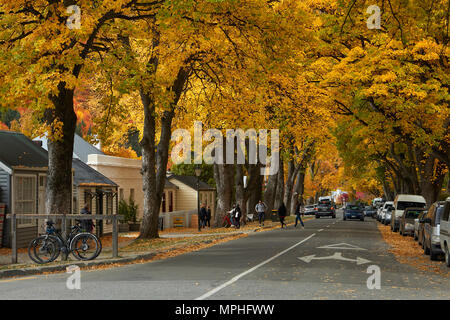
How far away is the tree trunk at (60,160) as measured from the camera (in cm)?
2173

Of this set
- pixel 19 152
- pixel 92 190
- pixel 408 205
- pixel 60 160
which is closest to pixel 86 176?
pixel 92 190

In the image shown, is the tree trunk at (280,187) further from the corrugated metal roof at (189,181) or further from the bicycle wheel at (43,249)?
the bicycle wheel at (43,249)

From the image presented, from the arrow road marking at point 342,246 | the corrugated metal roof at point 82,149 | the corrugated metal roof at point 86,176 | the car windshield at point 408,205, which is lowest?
the arrow road marking at point 342,246

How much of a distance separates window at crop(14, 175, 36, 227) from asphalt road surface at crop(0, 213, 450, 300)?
361 inches

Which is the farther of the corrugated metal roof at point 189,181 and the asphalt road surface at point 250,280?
the corrugated metal roof at point 189,181

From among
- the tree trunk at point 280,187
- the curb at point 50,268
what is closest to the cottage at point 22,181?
the curb at point 50,268

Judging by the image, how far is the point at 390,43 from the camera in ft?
94.5

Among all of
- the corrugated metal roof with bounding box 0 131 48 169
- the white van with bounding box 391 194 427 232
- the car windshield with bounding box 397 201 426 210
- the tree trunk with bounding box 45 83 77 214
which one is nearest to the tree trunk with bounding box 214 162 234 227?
the white van with bounding box 391 194 427 232

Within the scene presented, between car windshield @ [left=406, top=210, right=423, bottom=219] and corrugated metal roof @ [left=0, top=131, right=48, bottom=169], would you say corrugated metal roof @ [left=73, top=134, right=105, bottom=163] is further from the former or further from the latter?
car windshield @ [left=406, top=210, right=423, bottom=219]

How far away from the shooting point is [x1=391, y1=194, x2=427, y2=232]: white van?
4203 cm

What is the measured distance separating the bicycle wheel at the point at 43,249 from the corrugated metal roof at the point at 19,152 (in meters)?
8.18

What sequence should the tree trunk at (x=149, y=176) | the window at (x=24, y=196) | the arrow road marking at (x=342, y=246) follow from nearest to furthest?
the arrow road marking at (x=342, y=246)
the window at (x=24, y=196)
the tree trunk at (x=149, y=176)

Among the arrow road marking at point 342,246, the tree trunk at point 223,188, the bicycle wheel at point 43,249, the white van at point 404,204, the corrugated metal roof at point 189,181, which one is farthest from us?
the corrugated metal roof at point 189,181

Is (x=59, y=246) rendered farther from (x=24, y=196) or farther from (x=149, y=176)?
(x=149, y=176)
